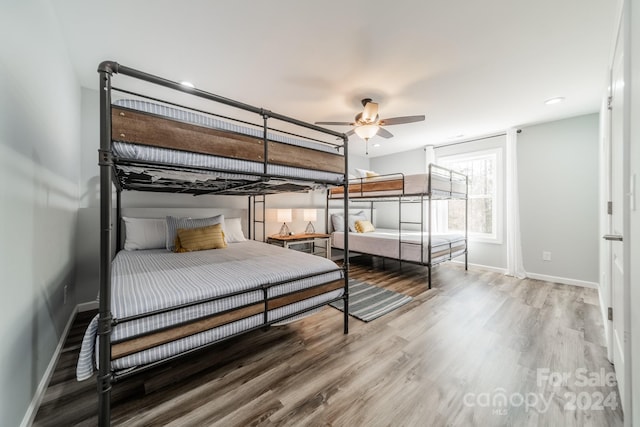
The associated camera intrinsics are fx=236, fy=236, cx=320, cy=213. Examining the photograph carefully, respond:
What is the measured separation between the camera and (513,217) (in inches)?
152

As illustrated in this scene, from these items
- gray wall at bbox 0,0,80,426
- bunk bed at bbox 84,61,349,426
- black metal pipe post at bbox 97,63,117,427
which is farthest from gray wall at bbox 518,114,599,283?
gray wall at bbox 0,0,80,426

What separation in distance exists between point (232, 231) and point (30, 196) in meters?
2.13

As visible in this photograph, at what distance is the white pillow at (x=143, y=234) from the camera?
Answer: 276 cm

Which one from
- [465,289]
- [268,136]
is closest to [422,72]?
[268,136]

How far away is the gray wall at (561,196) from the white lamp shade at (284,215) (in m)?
3.88

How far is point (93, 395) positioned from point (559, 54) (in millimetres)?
4300

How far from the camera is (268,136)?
1.63m

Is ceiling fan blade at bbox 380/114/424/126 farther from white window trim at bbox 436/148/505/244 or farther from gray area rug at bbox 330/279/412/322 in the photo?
white window trim at bbox 436/148/505/244

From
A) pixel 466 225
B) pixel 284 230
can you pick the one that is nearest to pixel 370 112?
pixel 284 230

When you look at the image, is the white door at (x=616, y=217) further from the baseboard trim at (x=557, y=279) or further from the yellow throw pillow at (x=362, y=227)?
the yellow throw pillow at (x=362, y=227)

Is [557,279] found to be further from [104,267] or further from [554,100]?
[104,267]

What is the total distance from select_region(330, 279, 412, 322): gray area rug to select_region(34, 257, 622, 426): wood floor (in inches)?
5.4

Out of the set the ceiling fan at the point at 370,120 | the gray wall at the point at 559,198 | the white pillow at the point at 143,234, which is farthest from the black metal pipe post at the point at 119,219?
the gray wall at the point at 559,198

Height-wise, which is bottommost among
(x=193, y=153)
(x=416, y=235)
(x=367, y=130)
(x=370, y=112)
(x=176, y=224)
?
(x=416, y=235)
